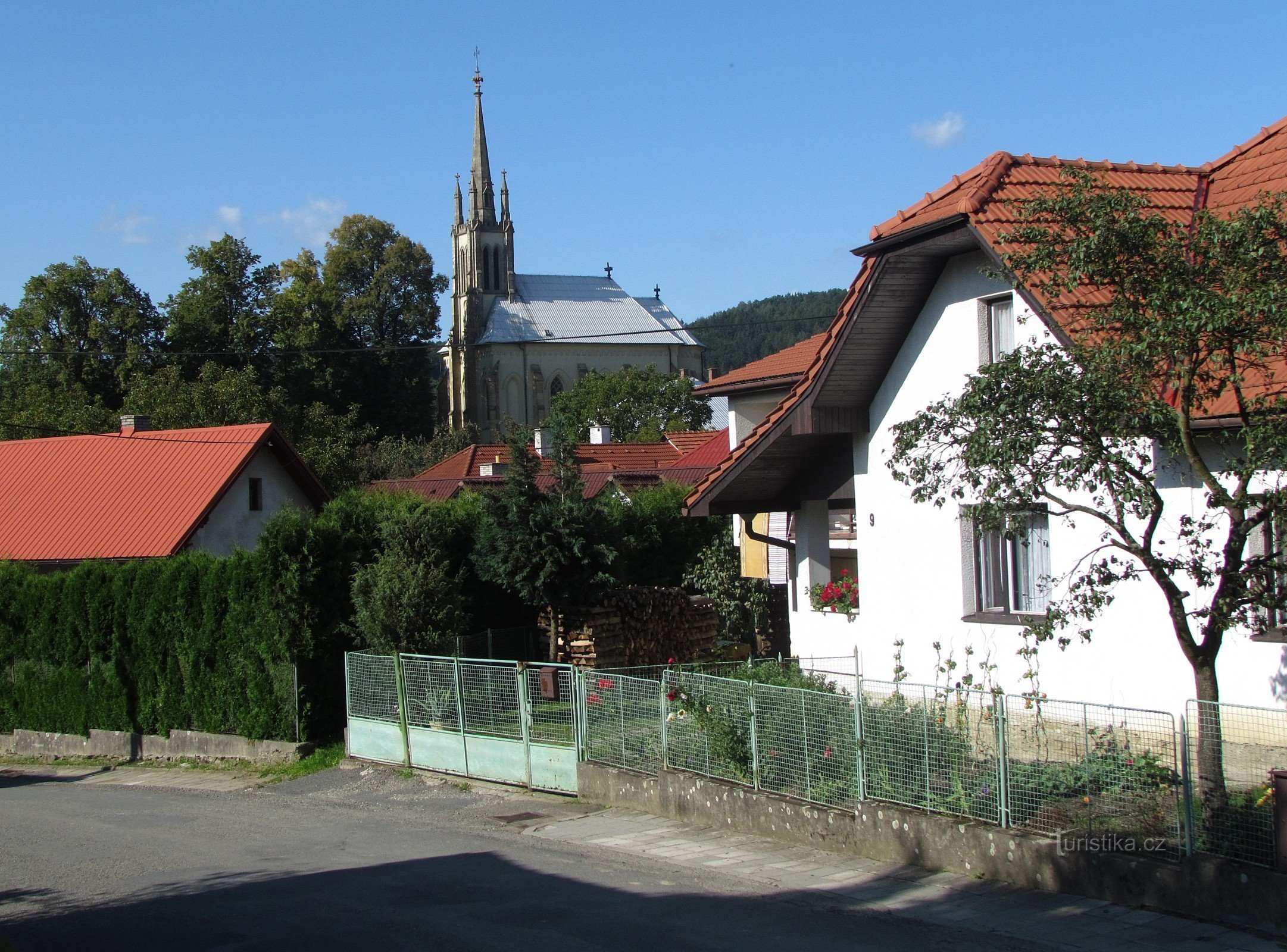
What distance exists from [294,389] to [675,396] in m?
21.3

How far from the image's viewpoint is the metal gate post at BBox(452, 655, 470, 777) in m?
14.8

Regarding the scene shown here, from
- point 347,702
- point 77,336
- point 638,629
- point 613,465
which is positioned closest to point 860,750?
point 347,702

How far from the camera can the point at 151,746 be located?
20.4 meters

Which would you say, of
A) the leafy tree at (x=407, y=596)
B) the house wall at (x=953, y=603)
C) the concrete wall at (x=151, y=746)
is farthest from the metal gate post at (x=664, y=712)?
the concrete wall at (x=151, y=746)

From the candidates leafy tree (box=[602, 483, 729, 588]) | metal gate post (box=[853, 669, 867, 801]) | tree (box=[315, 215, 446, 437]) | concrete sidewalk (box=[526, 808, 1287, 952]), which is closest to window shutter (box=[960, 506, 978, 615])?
metal gate post (box=[853, 669, 867, 801])

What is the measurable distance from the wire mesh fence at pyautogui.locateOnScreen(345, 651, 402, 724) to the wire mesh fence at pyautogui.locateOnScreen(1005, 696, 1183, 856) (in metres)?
9.50

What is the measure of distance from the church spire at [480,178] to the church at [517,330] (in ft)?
0.24

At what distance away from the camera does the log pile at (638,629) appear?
2038 cm

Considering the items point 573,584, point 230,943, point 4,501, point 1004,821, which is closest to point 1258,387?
point 1004,821

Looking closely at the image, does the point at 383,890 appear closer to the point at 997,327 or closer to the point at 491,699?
the point at 491,699

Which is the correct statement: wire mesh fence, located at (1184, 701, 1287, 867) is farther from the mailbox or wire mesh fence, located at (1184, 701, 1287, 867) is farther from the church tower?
the church tower

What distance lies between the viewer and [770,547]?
76.7 feet

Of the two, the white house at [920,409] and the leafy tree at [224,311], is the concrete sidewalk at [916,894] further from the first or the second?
the leafy tree at [224,311]

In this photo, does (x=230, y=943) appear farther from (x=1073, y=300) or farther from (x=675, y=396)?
(x=675, y=396)
